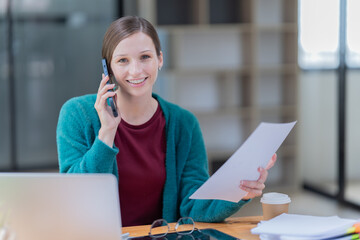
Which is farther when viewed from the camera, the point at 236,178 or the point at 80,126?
the point at 80,126

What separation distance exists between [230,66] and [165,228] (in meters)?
3.50

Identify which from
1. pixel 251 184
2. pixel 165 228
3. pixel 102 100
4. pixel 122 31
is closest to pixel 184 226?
pixel 165 228

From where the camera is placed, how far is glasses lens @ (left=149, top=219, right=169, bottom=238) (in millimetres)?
1442

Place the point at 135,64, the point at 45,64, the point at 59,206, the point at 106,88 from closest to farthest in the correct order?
the point at 59,206
the point at 106,88
the point at 135,64
the point at 45,64

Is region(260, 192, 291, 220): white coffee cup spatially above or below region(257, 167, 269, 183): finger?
below

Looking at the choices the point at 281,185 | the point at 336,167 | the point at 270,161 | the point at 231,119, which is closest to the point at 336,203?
the point at 336,167

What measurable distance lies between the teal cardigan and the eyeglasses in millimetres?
102

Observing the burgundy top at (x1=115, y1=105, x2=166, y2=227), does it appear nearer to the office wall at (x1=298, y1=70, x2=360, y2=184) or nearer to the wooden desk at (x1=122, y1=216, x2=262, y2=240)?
the wooden desk at (x1=122, y1=216, x2=262, y2=240)

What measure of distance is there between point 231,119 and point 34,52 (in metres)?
1.87

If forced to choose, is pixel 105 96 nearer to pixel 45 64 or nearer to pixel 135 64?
pixel 135 64

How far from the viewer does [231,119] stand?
4.99m

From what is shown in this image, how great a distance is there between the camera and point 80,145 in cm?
167

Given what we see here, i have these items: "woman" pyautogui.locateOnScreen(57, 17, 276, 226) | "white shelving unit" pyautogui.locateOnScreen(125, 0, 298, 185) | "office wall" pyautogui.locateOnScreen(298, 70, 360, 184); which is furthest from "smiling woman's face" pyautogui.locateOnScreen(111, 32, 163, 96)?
"office wall" pyautogui.locateOnScreen(298, 70, 360, 184)

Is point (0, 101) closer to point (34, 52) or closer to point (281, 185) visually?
point (34, 52)
